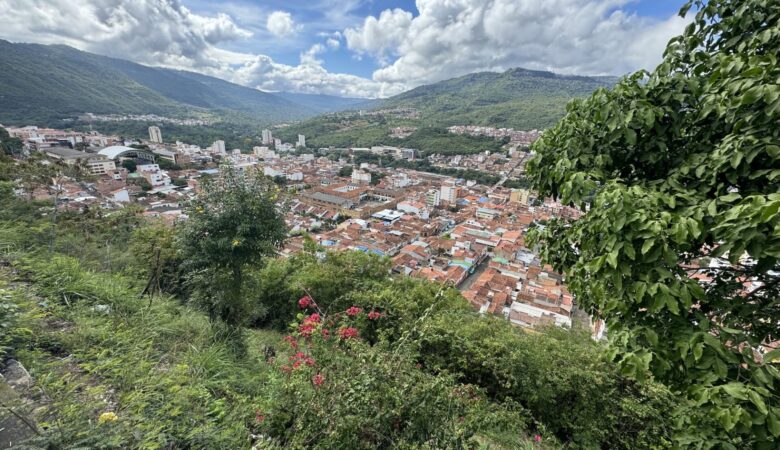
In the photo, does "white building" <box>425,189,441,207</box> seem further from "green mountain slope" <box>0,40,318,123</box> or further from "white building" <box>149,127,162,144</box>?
"green mountain slope" <box>0,40,318,123</box>

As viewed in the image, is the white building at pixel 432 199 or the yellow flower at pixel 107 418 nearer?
the yellow flower at pixel 107 418

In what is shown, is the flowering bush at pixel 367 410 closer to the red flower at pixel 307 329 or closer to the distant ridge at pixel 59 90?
the red flower at pixel 307 329

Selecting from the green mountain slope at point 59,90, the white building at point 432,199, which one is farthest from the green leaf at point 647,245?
the green mountain slope at point 59,90

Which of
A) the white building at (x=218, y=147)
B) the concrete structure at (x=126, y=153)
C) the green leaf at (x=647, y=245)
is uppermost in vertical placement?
the white building at (x=218, y=147)

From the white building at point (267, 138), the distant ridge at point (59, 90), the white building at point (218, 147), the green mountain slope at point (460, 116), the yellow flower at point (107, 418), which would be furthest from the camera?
the white building at point (267, 138)

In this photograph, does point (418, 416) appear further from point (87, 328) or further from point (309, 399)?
point (87, 328)

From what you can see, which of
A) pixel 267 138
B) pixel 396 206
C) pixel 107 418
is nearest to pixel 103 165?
pixel 396 206
